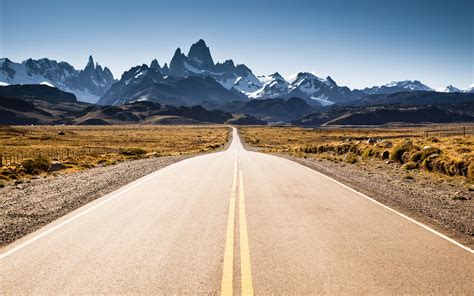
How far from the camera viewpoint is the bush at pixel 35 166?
25.9 metres

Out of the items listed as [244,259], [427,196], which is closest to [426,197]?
[427,196]

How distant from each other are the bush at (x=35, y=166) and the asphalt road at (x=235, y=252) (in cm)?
1666

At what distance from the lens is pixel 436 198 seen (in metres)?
14.0

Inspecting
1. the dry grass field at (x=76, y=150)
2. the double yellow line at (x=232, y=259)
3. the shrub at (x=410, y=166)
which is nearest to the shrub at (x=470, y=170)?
the shrub at (x=410, y=166)

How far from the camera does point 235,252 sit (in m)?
7.28

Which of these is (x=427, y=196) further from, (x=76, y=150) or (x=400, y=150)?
(x=76, y=150)

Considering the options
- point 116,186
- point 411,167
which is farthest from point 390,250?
point 411,167

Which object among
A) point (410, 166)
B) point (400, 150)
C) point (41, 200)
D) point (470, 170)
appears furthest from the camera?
point (400, 150)

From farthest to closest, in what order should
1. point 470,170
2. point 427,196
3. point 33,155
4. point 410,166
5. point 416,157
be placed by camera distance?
point 33,155 < point 416,157 < point 410,166 < point 470,170 < point 427,196

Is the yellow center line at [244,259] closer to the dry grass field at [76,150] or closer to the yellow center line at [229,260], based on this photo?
the yellow center line at [229,260]

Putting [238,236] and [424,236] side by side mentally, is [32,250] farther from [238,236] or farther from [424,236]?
[424,236]

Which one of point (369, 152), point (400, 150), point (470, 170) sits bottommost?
point (470, 170)

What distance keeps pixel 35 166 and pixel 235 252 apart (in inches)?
955

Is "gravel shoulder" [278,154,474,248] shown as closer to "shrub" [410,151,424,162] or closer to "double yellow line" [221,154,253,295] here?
"shrub" [410,151,424,162]
